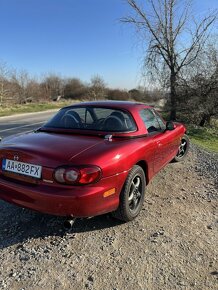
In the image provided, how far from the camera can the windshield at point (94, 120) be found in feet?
12.9

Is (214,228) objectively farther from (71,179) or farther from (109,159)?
(71,179)

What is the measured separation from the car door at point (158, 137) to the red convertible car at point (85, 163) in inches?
1.3

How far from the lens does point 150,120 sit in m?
4.57

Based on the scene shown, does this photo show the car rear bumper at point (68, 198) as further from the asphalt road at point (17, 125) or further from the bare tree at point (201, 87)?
the bare tree at point (201, 87)

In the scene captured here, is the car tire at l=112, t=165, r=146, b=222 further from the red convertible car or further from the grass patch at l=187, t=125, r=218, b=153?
the grass patch at l=187, t=125, r=218, b=153

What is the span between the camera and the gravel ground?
2.60 meters

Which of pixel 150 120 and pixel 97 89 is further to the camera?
pixel 97 89

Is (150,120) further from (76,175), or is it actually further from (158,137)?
(76,175)

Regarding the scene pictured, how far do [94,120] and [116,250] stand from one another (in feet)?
6.11

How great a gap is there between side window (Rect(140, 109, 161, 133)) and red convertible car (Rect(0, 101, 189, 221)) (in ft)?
0.10

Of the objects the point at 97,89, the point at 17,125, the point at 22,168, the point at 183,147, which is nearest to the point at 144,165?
the point at 22,168


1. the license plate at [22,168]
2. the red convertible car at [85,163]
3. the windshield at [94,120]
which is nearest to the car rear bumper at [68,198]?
the red convertible car at [85,163]

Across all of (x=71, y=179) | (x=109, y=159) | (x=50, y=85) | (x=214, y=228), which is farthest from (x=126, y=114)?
(x=50, y=85)

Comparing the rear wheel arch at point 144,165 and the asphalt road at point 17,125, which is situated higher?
the rear wheel arch at point 144,165
